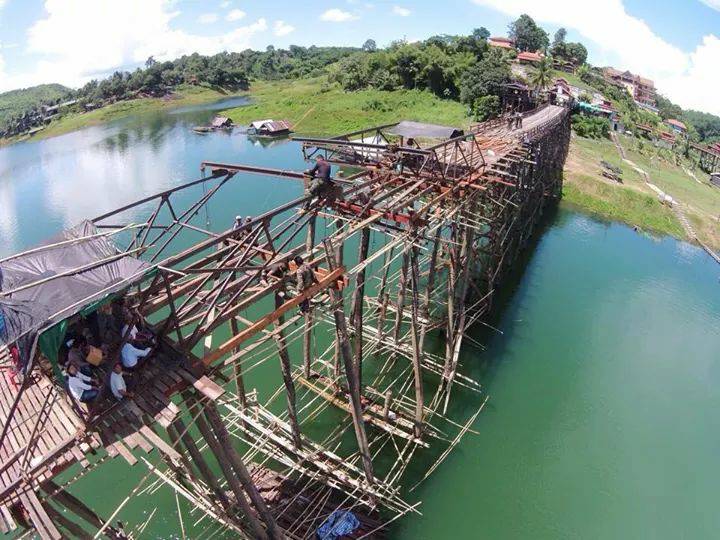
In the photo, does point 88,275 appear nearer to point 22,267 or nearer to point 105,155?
point 22,267

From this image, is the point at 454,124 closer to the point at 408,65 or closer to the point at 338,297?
the point at 408,65

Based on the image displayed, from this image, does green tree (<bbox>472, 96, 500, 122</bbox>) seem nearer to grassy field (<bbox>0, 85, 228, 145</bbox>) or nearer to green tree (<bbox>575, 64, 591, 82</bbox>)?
green tree (<bbox>575, 64, 591, 82</bbox>)

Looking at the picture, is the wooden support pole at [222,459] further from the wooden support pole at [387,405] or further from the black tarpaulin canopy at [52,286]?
the wooden support pole at [387,405]

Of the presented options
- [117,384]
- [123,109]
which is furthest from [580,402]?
[123,109]

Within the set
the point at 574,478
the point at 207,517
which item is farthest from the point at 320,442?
the point at 574,478

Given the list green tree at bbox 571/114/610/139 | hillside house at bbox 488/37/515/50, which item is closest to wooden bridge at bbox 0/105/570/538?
green tree at bbox 571/114/610/139

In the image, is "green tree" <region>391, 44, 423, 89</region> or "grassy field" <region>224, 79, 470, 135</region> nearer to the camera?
"grassy field" <region>224, 79, 470, 135</region>

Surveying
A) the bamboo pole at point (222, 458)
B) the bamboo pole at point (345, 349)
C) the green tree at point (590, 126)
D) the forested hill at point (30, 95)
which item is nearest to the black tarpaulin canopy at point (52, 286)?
the bamboo pole at point (222, 458)
